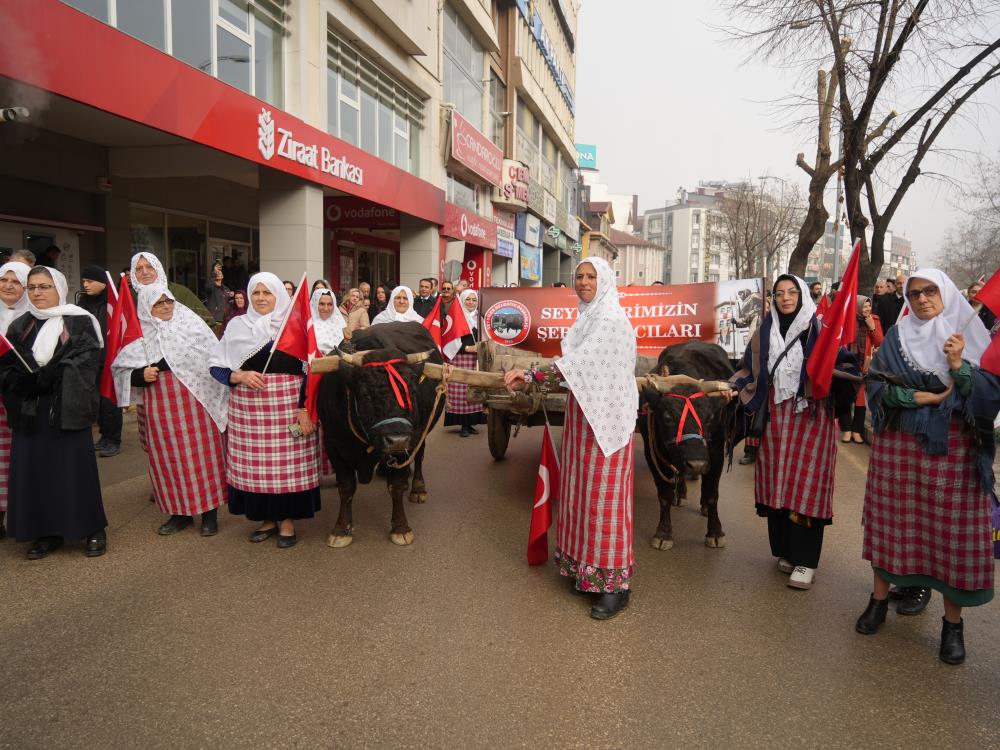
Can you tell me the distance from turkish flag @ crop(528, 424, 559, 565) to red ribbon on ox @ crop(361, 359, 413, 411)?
0.92 meters

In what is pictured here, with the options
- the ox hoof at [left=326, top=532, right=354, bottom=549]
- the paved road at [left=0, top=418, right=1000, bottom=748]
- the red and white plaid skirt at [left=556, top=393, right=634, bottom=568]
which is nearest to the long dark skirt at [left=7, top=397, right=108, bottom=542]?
the paved road at [left=0, top=418, right=1000, bottom=748]

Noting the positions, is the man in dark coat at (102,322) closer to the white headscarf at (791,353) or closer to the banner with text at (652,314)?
the banner with text at (652,314)

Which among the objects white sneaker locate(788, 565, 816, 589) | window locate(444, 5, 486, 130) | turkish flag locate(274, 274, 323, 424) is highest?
window locate(444, 5, 486, 130)

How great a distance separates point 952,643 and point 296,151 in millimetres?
10989

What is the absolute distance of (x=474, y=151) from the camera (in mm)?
21109

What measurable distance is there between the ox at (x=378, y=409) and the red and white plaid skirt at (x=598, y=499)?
41.2 inches

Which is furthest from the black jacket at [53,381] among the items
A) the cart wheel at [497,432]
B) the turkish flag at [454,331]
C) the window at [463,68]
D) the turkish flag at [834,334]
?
the window at [463,68]

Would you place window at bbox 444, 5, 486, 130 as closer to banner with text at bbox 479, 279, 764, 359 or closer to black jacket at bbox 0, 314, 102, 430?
banner with text at bbox 479, 279, 764, 359

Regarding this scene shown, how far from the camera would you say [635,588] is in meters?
4.16

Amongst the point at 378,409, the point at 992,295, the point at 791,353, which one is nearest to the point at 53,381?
the point at 378,409

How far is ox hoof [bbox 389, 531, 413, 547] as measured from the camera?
4.80 metres

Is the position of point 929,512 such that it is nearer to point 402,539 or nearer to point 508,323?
point 402,539

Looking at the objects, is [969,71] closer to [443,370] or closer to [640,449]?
[640,449]

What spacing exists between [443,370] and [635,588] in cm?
190
